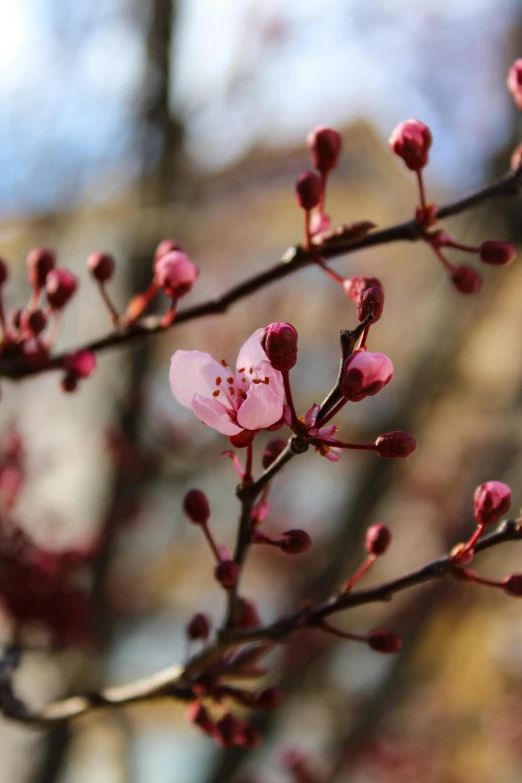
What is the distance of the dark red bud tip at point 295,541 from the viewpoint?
804 millimetres

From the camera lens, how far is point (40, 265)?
1.20 meters

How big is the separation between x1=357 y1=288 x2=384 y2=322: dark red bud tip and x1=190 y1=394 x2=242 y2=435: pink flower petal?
188 millimetres

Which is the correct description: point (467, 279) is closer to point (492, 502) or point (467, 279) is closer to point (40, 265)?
point (492, 502)

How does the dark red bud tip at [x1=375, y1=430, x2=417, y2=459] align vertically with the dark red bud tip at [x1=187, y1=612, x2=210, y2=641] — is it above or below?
above

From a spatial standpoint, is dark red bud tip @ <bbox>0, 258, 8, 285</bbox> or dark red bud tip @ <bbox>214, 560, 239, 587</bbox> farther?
dark red bud tip @ <bbox>0, 258, 8, 285</bbox>

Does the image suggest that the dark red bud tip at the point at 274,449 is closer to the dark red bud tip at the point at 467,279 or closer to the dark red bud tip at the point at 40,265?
the dark red bud tip at the point at 467,279

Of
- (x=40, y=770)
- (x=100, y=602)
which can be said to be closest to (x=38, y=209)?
(x=100, y=602)

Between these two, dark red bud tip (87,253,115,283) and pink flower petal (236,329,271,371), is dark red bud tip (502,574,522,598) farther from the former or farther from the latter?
dark red bud tip (87,253,115,283)

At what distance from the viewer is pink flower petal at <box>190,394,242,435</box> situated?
721mm

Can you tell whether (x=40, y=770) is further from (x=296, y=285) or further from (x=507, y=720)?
(x=296, y=285)

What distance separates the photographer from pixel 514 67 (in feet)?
3.51

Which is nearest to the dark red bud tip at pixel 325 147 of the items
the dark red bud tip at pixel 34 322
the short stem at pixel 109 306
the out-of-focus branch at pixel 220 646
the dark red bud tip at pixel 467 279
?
the dark red bud tip at pixel 467 279

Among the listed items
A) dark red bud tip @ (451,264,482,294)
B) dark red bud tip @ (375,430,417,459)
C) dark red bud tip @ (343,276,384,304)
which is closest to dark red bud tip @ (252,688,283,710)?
dark red bud tip @ (375,430,417,459)

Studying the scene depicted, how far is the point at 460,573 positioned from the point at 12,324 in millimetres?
806
